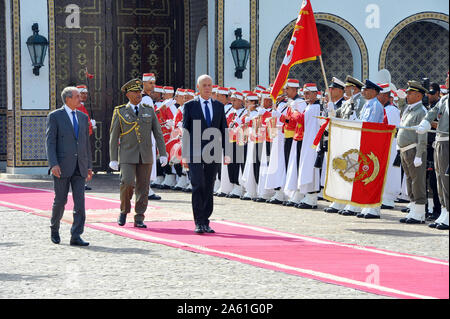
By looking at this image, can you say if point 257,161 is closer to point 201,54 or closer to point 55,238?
point 55,238

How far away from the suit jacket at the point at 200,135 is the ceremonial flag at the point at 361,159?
178 centimetres

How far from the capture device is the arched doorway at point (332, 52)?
22.1 meters

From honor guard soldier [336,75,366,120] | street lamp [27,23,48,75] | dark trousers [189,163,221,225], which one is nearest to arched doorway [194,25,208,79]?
street lamp [27,23,48,75]

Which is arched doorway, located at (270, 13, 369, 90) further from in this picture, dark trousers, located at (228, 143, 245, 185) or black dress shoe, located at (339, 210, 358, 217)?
black dress shoe, located at (339, 210, 358, 217)

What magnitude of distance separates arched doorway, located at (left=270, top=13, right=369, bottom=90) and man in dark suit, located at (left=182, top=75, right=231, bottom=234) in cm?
1057

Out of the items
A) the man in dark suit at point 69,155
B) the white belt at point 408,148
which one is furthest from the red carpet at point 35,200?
the white belt at point 408,148

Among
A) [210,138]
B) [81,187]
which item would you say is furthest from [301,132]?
[81,187]

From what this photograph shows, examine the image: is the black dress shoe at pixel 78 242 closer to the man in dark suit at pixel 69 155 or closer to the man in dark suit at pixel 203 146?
the man in dark suit at pixel 69 155

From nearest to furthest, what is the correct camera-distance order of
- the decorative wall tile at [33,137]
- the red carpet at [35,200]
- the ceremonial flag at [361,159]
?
the ceremonial flag at [361,159]
the red carpet at [35,200]
the decorative wall tile at [33,137]

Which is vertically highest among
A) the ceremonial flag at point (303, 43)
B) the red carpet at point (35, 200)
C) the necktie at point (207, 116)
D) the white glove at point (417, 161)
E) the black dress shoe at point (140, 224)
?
the ceremonial flag at point (303, 43)

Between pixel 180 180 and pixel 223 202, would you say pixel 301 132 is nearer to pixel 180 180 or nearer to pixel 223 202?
pixel 223 202

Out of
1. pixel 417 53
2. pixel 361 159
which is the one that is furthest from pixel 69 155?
pixel 417 53

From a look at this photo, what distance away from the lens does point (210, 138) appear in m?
11.4

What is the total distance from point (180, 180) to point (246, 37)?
462cm
